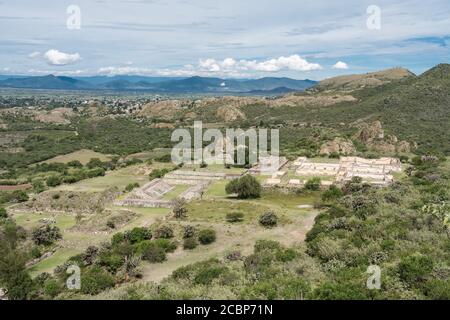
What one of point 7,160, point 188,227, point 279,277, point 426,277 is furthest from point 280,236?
point 7,160

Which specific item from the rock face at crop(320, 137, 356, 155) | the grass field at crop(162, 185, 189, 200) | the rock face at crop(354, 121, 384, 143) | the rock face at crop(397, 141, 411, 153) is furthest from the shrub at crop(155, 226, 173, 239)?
the rock face at crop(354, 121, 384, 143)

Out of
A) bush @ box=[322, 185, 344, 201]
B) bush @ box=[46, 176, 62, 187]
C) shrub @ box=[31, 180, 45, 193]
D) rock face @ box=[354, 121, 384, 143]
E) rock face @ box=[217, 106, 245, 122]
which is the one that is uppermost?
rock face @ box=[217, 106, 245, 122]

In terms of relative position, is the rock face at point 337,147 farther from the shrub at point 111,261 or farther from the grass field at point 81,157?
the shrub at point 111,261

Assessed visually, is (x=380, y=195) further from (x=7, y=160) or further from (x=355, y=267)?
(x=7, y=160)

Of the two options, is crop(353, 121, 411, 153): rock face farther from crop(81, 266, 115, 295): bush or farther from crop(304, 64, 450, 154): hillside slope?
crop(81, 266, 115, 295): bush

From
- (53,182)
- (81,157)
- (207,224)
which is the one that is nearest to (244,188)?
(207,224)

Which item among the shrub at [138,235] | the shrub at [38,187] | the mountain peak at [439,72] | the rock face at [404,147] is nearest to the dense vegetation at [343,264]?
the shrub at [138,235]

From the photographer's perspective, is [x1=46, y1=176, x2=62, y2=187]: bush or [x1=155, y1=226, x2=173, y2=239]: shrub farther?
[x1=46, y1=176, x2=62, y2=187]: bush
